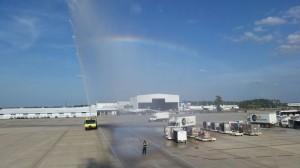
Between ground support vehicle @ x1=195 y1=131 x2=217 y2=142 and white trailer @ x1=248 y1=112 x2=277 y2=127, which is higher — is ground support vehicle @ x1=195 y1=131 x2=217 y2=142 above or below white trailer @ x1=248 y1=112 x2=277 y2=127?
below

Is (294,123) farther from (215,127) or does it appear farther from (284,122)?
(215,127)

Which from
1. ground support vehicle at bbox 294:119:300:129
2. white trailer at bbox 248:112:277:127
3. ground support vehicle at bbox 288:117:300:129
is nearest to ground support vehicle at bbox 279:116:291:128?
ground support vehicle at bbox 288:117:300:129

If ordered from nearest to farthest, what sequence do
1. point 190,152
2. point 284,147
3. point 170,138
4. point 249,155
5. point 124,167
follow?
point 124,167 < point 249,155 < point 190,152 < point 284,147 < point 170,138

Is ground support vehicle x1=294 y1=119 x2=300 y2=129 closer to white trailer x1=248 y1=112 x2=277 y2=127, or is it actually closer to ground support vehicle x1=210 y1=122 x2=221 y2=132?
white trailer x1=248 y1=112 x2=277 y2=127

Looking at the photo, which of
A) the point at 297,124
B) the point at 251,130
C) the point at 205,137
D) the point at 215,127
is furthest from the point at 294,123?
the point at 205,137

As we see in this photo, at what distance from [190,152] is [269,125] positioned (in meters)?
45.0

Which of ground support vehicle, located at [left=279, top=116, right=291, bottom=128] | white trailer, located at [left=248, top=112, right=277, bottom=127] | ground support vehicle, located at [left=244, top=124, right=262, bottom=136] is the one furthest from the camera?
ground support vehicle, located at [left=279, top=116, right=291, bottom=128]

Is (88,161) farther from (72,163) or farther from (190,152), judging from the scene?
(190,152)

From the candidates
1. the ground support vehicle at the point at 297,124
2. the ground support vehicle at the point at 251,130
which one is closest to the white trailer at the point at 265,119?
the ground support vehicle at the point at 297,124

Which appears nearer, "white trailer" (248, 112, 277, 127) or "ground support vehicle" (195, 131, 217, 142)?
"ground support vehicle" (195, 131, 217, 142)

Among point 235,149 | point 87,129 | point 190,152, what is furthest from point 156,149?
point 87,129

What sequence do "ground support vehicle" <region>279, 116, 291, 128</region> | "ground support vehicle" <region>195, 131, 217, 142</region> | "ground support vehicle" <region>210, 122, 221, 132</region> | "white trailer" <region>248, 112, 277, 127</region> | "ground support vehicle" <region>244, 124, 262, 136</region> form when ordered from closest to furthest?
"ground support vehicle" <region>195, 131, 217, 142</region>, "ground support vehicle" <region>244, 124, 262, 136</region>, "ground support vehicle" <region>210, 122, 221, 132</region>, "white trailer" <region>248, 112, 277, 127</region>, "ground support vehicle" <region>279, 116, 291, 128</region>

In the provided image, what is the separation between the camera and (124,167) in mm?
31812

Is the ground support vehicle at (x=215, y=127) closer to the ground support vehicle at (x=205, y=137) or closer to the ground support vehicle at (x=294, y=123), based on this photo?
the ground support vehicle at (x=205, y=137)
